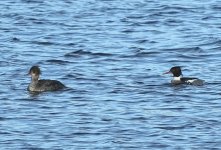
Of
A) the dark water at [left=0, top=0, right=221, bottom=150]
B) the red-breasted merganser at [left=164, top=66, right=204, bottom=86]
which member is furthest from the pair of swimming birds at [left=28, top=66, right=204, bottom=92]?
the dark water at [left=0, top=0, right=221, bottom=150]

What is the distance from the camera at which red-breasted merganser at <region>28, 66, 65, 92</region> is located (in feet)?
83.9

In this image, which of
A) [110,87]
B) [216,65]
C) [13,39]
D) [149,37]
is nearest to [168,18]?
[149,37]

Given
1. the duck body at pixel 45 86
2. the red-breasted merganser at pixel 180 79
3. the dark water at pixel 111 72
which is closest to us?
the dark water at pixel 111 72

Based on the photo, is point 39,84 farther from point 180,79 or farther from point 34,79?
point 180,79

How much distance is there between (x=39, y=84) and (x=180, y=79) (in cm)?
348

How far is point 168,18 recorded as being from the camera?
39406 mm

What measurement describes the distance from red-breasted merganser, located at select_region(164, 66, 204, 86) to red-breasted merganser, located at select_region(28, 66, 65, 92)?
9.75 feet

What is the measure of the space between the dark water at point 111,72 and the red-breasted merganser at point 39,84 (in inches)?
6.3

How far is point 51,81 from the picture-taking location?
25656mm

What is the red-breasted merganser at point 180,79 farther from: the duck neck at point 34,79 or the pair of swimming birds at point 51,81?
the duck neck at point 34,79

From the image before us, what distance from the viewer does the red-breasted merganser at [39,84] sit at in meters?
25.6

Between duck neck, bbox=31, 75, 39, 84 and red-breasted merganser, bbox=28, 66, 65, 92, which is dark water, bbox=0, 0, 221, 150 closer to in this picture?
red-breasted merganser, bbox=28, 66, 65, 92

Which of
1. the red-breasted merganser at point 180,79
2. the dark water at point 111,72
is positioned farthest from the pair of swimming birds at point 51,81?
the dark water at point 111,72

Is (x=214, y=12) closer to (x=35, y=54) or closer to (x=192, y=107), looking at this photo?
(x=35, y=54)
